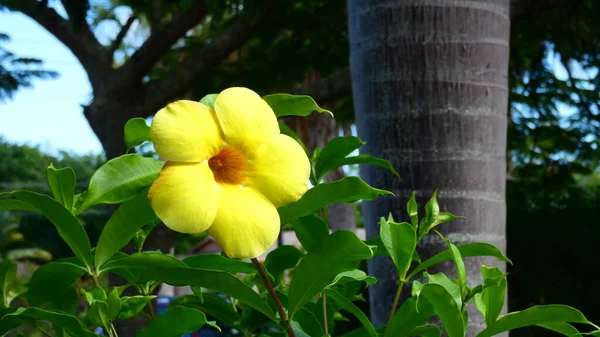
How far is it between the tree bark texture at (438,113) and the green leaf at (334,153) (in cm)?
82

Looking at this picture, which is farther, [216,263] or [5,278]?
[5,278]

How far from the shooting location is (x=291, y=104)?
2.87 ft

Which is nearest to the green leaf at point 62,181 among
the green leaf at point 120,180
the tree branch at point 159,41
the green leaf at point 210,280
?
the green leaf at point 120,180

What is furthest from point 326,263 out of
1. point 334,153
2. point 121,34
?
point 121,34

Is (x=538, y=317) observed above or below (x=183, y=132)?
below

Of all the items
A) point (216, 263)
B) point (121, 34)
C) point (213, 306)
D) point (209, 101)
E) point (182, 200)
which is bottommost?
point (213, 306)

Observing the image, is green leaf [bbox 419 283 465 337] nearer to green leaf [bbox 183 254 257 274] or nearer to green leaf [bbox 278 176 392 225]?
green leaf [bbox 278 176 392 225]

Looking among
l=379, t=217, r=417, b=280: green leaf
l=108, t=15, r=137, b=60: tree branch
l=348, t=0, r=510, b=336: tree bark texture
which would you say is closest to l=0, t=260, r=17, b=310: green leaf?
l=379, t=217, r=417, b=280: green leaf

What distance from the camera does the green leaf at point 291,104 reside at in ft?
2.81

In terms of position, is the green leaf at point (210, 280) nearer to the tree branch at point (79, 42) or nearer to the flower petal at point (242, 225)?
the flower petal at point (242, 225)

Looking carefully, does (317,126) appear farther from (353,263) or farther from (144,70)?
(353,263)

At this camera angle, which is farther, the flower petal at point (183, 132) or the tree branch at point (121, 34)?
the tree branch at point (121, 34)

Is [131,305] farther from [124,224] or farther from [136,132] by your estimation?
[136,132]

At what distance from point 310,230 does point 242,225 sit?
29cm
